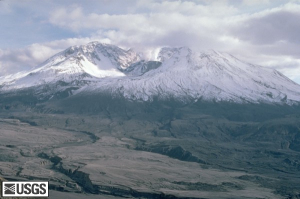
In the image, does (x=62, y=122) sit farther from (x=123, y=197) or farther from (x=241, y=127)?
(x=123, y=197)

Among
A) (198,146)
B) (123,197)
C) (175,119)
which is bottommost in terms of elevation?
(123,197)

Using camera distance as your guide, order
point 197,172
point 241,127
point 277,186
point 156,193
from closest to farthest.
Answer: point 156,193, point 277,186, point 197,172, point 241,127

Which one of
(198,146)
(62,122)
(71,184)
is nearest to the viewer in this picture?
(71,184)

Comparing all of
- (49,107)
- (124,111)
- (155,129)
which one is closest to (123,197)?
(155,129)

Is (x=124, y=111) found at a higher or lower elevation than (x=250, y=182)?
higher

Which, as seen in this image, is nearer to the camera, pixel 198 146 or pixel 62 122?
pixel 198 146

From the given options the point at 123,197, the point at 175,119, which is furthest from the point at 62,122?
the point at 123,197
